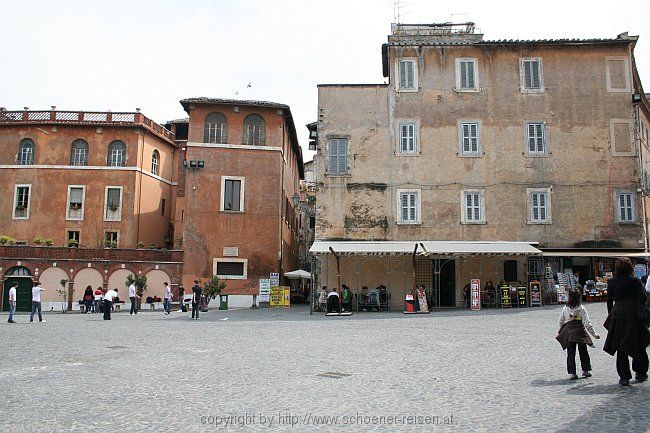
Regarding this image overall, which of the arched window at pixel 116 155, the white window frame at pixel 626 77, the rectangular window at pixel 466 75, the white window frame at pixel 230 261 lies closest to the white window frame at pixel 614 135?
the white window frame at pixel 626 77

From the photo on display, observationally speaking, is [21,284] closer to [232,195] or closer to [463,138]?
[232,195]

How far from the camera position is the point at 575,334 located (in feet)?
30.0

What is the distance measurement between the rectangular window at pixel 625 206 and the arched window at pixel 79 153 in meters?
34.3

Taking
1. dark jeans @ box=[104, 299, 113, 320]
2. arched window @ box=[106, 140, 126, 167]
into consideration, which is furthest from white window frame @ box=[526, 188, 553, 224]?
arched window @ box=[106, 140, 126, 167]

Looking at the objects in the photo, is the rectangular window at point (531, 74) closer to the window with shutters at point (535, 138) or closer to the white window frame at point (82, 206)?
the window with shutters at point (535, 138)

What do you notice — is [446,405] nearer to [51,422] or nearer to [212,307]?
[51,422]

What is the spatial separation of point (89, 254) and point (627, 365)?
35.0 meters

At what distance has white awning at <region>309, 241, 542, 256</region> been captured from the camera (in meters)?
26.1

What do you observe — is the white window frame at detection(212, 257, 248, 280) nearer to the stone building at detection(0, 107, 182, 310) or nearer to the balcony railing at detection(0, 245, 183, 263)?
the balcony railing at detection(0, 245, 183, 263)

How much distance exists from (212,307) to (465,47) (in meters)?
20.2

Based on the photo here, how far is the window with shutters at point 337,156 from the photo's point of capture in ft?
98.4

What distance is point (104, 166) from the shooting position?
4297cm

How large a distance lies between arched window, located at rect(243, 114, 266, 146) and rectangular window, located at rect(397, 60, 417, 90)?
11345mm

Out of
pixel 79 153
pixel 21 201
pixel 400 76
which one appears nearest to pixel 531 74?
pixel 400 76
